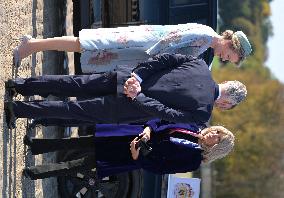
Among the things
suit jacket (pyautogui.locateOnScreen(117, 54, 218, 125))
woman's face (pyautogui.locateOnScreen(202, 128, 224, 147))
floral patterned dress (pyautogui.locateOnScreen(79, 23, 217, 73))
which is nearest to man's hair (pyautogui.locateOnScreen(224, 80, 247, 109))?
suit jacket (pyautogui.locateOnScreen(117, 54, 218, 125))

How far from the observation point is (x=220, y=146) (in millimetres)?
5062

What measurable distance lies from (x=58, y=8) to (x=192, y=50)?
2.42 meters

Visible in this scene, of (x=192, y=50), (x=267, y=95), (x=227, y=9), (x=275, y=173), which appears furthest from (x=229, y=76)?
(x=192, y=50)

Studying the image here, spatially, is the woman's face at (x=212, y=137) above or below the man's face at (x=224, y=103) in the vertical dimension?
below

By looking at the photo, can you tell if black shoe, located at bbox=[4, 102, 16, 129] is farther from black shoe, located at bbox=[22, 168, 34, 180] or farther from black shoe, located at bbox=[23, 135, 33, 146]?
black shoe, located at bbox=[22, 168, 34, 180]

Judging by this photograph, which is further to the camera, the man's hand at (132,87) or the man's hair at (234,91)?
the man's hair at (234,91)

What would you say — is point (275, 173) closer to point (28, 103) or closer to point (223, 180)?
point (223, 180)

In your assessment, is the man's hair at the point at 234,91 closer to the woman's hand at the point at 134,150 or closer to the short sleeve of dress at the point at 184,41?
the short sleeve of dress at the point at 184,41

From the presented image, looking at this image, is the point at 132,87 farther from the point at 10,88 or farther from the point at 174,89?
the point at 10,88

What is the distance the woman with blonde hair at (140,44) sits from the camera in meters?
5.07

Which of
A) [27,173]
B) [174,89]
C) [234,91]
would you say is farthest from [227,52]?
[27,173]

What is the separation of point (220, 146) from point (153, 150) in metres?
0.55

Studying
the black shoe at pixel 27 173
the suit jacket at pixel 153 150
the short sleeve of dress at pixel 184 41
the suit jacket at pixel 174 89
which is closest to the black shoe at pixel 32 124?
the black shoe at pixel 27 173

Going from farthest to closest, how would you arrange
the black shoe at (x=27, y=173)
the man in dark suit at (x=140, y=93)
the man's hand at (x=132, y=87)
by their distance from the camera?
the black shoe at (x=27, y=173) < the man in dark suit at (x=140, y=93) < the man's hand at (x=132, y=87)
